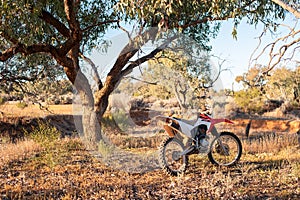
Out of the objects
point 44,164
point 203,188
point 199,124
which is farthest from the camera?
point 44,164

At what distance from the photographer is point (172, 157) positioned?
231 inches

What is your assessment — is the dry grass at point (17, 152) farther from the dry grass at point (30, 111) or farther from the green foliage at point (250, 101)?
the green foliage at point (250, 101)

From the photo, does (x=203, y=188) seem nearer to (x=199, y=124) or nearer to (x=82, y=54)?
(x=199, y=124)

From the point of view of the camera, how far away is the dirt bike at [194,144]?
567cm

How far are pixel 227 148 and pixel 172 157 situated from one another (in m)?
1.31

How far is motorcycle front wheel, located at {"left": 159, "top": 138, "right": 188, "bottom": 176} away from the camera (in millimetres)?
5520

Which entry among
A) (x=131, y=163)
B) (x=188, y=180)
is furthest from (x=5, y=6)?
(x=188, y=180)

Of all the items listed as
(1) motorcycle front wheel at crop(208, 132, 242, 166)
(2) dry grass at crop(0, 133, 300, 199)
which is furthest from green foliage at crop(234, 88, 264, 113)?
(1) motorcycle front wheel at crop(208, 132, 242, 166)

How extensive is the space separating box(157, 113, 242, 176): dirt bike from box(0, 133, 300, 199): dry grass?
21 cm

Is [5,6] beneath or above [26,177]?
above

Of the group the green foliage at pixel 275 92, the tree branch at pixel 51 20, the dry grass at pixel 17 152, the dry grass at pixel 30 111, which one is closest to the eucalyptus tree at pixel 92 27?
the tree branch at pixel 51 20

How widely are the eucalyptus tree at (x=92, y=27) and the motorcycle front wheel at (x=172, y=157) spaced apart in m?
2.06

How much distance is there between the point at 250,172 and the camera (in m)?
5.73

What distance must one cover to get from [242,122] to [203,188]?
41.9 ft
